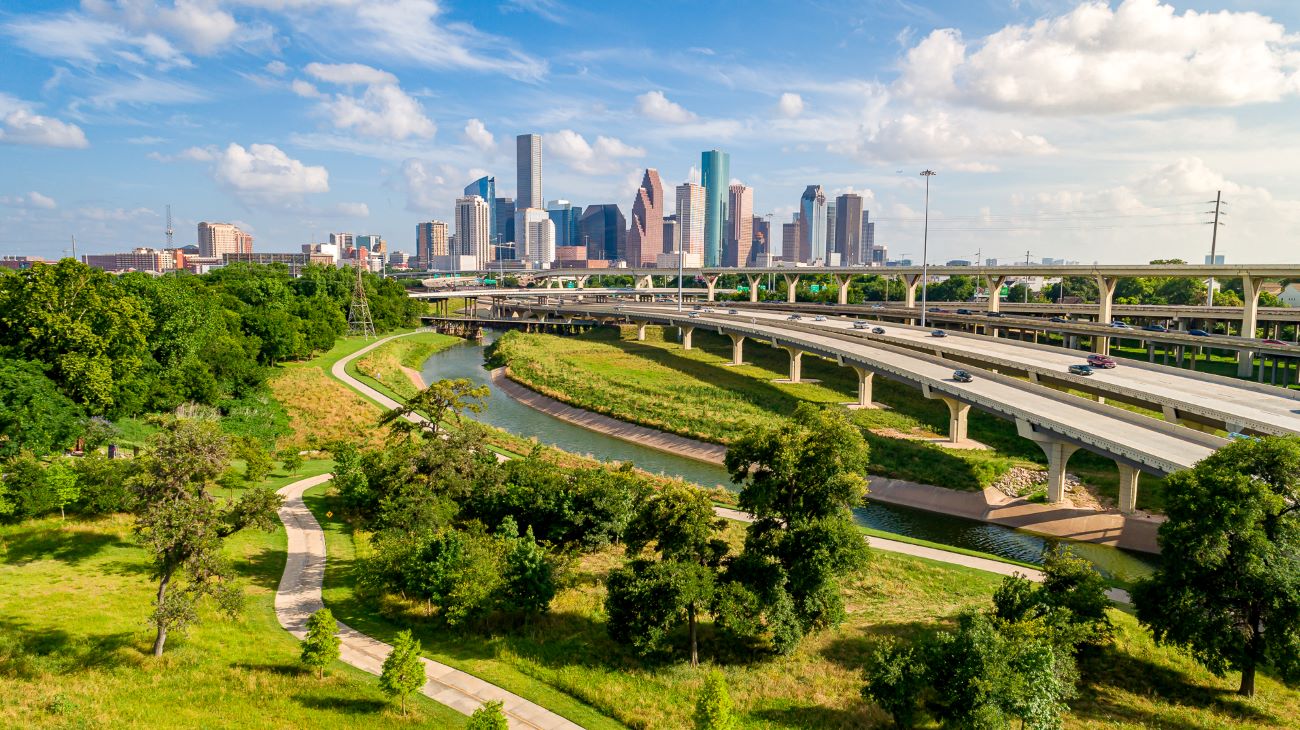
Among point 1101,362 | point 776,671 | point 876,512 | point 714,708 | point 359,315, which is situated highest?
point 359,315

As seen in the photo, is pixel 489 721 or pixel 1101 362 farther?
pixel 1101 362

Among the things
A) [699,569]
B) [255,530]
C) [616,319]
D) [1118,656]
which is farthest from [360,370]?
[1118,656]

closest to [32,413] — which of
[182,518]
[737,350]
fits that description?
[182,518]

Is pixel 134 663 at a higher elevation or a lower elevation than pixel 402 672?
lower

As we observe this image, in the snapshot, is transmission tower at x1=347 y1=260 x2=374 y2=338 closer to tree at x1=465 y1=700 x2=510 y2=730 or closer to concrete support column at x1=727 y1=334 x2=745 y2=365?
concrete support column at x1=727 y1=334 x2=745 y2=365

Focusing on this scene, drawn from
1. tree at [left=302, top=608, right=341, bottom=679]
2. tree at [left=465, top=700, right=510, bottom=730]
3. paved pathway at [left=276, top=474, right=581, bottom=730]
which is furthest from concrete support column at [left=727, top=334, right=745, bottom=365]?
tree at [left=465, top=700, right=510, bottom=730]

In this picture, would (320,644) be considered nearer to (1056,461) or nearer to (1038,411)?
(1056,461)

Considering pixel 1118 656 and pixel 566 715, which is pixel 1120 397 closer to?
pixel 1118 656
